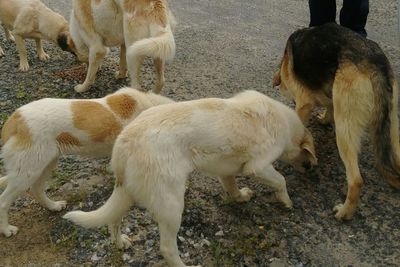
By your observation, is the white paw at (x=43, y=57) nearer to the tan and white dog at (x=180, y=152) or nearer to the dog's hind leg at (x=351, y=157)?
the tan and white dog at (x=180, y=152)

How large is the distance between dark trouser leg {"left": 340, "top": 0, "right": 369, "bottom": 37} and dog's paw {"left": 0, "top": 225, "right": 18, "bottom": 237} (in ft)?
13.2

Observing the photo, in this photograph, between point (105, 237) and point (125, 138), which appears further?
point (105, 237)

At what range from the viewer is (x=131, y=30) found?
4.88 metres

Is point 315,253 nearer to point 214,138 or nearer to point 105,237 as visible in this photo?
point 214,138

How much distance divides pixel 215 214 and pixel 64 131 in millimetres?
1411

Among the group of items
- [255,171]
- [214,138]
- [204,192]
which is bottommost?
[204,192]

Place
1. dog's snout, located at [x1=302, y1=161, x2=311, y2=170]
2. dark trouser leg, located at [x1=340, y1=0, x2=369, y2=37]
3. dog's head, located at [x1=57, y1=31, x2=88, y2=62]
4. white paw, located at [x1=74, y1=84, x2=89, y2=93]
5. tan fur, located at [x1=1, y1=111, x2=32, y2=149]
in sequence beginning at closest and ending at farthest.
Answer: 1. tan fur, located at [x1=1, y1=111, x2=32, y2=149]
2. dog's snout, located at [x1=302, y1=161, x2=311, y2=170]
3. dark trouser leg, located at [x1=340, y1=0, x2=369, y2=37]
4. white paw, located at [x1=74, y1=84, x2=89, y2=93]
5. dog's head, located at [x1=57, y1=31, x2=88, y2=62]

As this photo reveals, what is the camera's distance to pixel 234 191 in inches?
156

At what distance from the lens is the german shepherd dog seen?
3.62 m

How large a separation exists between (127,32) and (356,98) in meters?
2.52

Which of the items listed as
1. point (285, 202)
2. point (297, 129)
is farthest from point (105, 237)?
point (297, 129)

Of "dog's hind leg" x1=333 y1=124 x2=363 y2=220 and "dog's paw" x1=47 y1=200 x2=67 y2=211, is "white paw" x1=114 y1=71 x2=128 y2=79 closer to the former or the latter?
"dog's paw" x1=47 y1=200 x2=67 y2=211

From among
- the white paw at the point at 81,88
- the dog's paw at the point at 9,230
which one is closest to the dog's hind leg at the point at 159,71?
the white paw at the point at 81,88

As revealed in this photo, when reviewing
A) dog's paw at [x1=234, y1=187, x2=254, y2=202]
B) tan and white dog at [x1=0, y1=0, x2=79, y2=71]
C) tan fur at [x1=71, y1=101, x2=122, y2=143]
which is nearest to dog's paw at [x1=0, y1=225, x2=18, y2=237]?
tan fur at [x1=71, y1=101, x2=122, y2=143]
